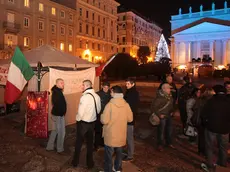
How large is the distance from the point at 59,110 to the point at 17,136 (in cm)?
265

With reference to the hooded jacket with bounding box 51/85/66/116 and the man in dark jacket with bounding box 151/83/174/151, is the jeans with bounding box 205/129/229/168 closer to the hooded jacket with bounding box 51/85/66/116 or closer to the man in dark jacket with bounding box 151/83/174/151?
the man in dark jacket with bounding box 151/83/174/151

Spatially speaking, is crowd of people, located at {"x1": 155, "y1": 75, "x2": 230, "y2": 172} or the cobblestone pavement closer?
crowd of people, located at {"x1": 155, "y1": 75, "x2": 230, "y2": 172}

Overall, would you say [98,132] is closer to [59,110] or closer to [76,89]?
[59,110]

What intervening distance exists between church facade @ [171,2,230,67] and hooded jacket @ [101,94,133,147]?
Answer: 6607 cm

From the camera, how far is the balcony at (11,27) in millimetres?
36494

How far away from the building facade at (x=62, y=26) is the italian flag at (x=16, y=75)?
107 ft

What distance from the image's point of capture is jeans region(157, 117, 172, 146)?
21.1ft

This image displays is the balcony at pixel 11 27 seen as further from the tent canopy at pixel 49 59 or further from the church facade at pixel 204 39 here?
the church facade at pixel 204 39

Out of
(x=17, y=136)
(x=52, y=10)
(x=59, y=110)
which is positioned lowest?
(x=17, y=136)

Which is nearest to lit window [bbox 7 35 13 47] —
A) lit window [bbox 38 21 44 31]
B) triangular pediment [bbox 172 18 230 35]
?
lit window [bbox 38 21 44 31]

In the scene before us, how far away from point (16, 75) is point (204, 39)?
220ft

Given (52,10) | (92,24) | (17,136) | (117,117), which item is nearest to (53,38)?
(52,10)

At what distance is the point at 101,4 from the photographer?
2399 inches

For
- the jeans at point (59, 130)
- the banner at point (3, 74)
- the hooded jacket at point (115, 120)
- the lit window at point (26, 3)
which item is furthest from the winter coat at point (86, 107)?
the lit window at point (26, 3)
